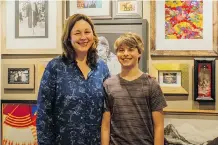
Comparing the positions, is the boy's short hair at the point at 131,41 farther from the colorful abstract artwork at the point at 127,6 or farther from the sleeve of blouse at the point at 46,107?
the colorful abstract artwork at the point at 127,6

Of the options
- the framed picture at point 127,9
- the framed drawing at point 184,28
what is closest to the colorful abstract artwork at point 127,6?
the framed picture at point 127,9

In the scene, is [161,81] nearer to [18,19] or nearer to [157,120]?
[157,120]

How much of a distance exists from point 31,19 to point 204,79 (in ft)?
3.89

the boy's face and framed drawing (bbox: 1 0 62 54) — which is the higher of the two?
framed drawing (bbox: 1 0 62 54)

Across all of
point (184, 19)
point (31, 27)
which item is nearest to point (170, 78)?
point (184, 19)

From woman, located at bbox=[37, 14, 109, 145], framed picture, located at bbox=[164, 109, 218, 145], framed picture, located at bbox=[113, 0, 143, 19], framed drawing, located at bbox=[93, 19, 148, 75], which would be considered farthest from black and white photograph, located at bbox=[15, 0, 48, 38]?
framed picture, located at bbox=[164, 109, 218, 145]

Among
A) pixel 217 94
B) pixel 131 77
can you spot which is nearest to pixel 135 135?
pixel 131 77

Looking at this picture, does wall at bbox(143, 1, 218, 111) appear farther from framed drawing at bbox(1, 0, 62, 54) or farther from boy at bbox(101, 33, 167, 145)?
framed drawing at bbox(1, 0, 62, 54)

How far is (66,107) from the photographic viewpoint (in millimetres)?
1411

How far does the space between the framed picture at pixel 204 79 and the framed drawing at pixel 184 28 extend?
0.05m

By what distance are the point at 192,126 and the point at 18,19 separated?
4.34ft

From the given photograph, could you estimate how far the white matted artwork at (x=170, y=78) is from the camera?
1.93 meters

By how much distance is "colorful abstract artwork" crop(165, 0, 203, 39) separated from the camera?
6.25 feet

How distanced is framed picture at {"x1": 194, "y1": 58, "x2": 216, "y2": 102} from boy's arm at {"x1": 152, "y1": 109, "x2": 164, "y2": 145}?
564 millimetres
